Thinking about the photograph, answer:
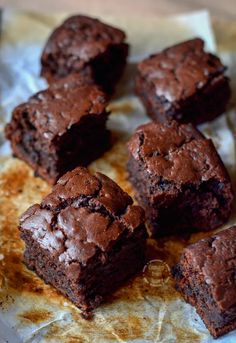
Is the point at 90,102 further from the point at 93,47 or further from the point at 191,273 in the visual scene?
the point at 191,273

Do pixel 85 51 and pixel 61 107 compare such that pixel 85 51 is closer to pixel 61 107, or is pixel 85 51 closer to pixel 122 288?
pixel 61 107

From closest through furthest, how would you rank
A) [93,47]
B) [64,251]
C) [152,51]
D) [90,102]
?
[64,251], [90,102], [93,47], [152,51]

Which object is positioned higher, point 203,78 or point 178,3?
point 178,3

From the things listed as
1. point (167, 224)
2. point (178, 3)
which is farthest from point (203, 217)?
→ point (178, 3)

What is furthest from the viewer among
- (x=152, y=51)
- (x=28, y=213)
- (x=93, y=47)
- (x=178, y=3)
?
(x=178, y=3)

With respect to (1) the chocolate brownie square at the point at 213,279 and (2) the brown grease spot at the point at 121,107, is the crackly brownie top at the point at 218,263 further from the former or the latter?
(2) the brown grease spot at the point at 121,107

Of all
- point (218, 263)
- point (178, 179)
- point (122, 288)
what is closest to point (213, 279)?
point (218, 263)
